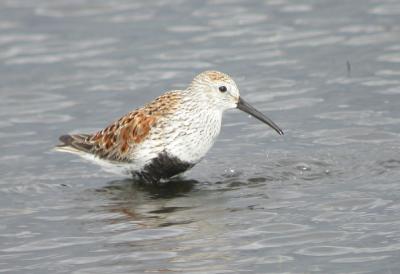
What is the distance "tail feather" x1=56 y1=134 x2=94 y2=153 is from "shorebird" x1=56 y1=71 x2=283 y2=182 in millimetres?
434

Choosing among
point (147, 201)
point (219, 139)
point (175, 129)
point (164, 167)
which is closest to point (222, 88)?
point (175, 129)

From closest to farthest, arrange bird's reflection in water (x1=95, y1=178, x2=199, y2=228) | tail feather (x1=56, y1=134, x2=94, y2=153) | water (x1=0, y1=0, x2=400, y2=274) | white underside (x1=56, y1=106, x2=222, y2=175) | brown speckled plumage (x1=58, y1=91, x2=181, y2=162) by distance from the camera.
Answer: water (x1=0, y1=0, x2=400, y2=274), bird's reflection in water (x1=95, y1=178, x2=199, y2=228), white underside (x1=56, y1=106, x2=222, y2=175), brown speckled plumage (x1=58, y1=91, x2=181, y2=162), tail feather (x1=56, y1=134, x2=94, y2=153)

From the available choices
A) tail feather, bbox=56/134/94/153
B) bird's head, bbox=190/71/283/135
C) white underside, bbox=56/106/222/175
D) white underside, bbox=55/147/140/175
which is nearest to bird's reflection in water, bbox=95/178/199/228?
white underside, bbox=55/147/140/175

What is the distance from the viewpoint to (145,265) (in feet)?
32.6

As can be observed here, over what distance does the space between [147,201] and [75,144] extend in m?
1.57

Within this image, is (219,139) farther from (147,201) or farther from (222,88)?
(147,201)

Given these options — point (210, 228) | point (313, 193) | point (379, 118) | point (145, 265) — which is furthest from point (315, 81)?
point (145, 265)

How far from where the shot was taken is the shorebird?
41.2 ft

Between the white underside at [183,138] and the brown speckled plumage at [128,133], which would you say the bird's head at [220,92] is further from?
the brown speckled plumage at [128,133]

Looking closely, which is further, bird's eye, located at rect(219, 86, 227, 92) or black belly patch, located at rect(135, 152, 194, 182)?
bird's eye, located at rect(219, 86, 227, 92)

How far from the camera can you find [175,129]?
495 inches

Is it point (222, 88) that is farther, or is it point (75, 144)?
point (75, 144)

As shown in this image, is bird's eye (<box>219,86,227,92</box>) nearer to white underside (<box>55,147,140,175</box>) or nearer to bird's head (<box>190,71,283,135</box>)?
bird's head (<box>190,71,283,135</box>)

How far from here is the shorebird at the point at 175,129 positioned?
12.6 metres
